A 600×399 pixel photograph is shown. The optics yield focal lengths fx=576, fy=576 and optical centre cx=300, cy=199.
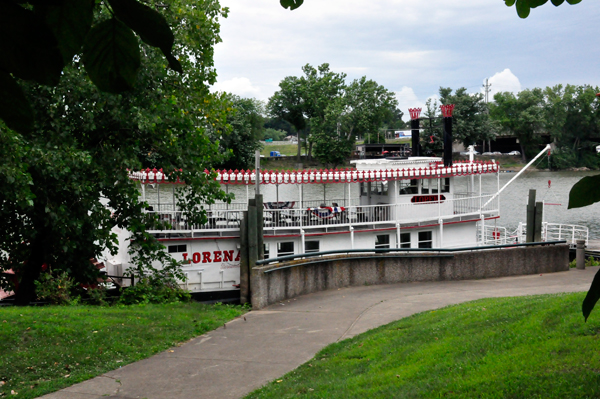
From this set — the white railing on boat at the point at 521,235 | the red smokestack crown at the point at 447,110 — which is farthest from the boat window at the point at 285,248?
the red smokestack crown at the point at 447,110

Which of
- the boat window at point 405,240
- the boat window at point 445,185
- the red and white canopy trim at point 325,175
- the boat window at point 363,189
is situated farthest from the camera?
the boat window at point 363,189

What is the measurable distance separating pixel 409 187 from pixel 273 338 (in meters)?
12.1

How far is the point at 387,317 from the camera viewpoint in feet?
38.5

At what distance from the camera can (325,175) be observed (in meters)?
18.9

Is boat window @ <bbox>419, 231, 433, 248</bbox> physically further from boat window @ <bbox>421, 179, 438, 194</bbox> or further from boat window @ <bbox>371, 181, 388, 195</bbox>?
boat window @ <bbox>371, 181, 388, 195</bbox>

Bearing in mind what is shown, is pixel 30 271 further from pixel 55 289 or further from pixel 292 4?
pixel 292 4

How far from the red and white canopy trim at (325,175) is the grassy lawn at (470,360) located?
945 cm

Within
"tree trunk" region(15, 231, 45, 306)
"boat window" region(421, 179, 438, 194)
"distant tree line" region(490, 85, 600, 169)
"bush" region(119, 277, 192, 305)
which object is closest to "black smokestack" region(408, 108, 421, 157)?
"boat window" region(421, 179, 438, 194)

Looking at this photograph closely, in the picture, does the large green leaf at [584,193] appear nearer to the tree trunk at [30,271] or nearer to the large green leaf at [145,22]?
the large green leaf at [145,22]

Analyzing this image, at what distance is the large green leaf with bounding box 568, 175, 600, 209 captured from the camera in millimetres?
1586

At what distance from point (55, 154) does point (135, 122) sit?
1948 millimetres

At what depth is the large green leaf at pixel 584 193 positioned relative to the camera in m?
1.59

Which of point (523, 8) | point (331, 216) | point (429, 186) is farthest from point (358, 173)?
point (523, 8)

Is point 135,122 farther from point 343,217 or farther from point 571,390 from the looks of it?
point 571,390
